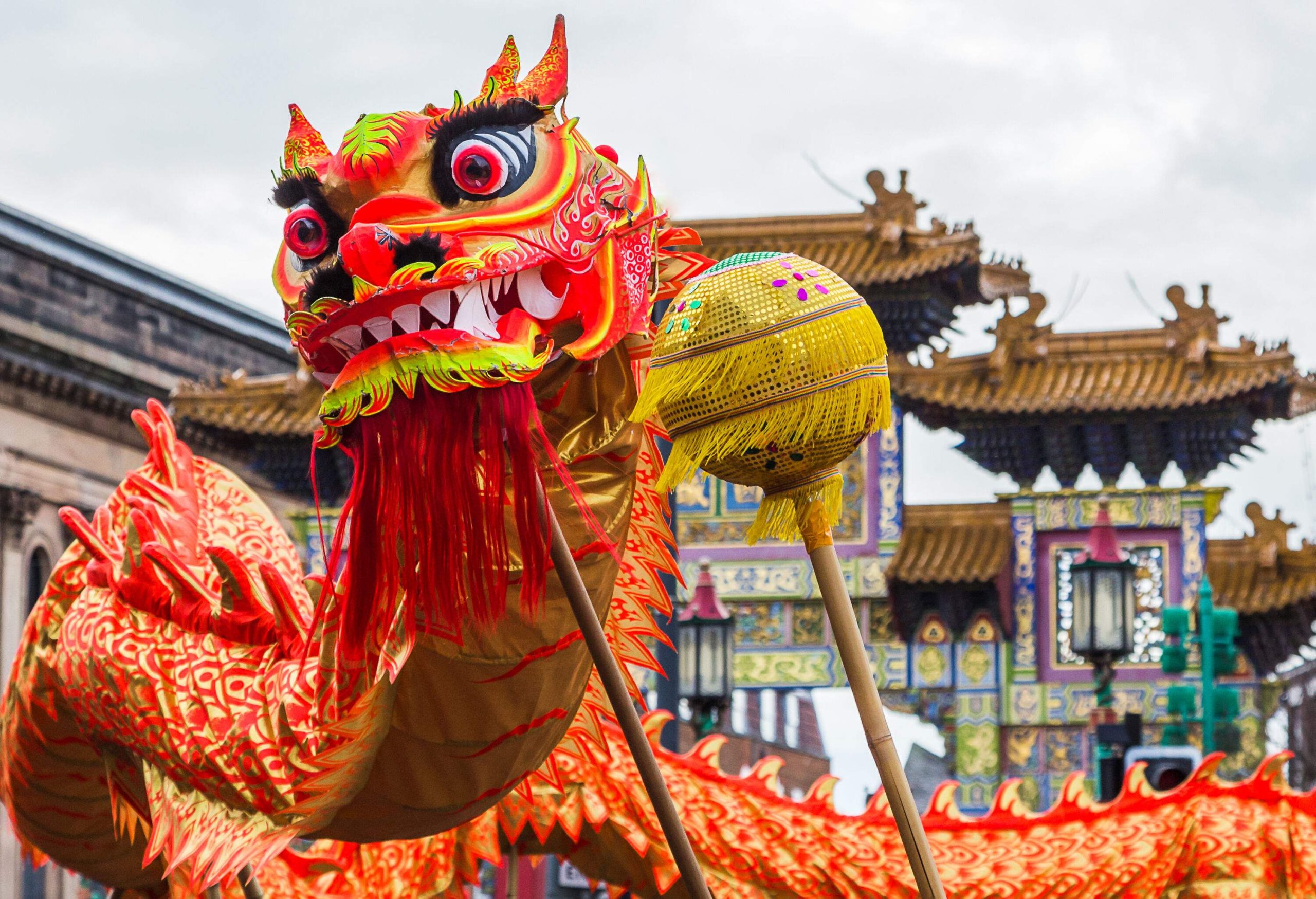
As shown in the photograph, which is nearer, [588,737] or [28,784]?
[588,737]

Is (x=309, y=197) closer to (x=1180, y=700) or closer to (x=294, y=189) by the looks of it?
(x=294, y=189)

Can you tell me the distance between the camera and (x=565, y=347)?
344 cm

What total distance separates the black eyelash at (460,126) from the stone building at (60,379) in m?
17.7

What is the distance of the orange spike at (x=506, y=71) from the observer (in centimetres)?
344

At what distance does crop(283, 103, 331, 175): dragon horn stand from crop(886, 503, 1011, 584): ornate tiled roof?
41.4ft

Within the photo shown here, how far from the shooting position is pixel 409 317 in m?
3.24

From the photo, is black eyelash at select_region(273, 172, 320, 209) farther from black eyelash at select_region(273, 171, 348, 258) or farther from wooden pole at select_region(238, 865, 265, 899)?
wooden pole at select_region(238, 865, 265, 899)

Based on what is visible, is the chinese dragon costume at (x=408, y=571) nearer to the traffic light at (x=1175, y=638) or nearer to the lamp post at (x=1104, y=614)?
the lamp post at (x=1104, y=614)

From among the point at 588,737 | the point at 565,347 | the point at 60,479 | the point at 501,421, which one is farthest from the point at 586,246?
the point at 60,479

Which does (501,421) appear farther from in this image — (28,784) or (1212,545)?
(1212,545)

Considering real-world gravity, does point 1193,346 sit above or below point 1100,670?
above

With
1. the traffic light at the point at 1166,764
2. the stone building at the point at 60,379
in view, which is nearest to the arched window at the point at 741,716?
the stone building at the point at 60,379

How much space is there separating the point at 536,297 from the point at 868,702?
2.76 feet

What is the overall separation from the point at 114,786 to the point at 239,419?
12488mm
